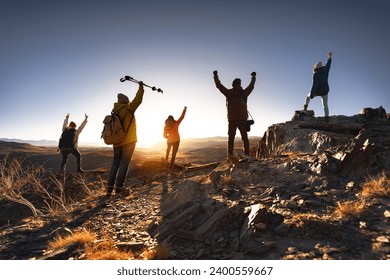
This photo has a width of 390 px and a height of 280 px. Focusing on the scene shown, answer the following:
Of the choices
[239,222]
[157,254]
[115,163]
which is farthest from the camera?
[115,163]

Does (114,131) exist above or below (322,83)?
below

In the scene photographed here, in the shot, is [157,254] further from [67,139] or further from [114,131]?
[67,139]

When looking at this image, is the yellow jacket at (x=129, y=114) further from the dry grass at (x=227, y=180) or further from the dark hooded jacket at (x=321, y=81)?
the dark hooded jacket at (x=321, y=81)

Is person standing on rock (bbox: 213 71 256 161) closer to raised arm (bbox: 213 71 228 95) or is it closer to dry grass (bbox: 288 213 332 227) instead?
raised arm (bbox: 213 71 228 95)

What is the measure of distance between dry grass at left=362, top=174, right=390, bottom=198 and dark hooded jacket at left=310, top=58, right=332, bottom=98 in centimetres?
624

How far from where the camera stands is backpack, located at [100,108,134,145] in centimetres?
647

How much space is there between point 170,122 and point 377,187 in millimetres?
8054

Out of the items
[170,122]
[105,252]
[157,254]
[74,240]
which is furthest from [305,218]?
[170,122]

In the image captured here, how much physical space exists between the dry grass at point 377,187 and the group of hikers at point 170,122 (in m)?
3.90

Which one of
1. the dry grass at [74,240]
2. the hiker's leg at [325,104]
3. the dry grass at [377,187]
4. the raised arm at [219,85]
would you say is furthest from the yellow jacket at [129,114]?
the hiker's leg at [325,104]

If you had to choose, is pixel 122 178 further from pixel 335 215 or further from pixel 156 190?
pixel 335 215

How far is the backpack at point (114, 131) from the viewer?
6466 millimetres

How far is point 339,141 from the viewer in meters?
7.45
